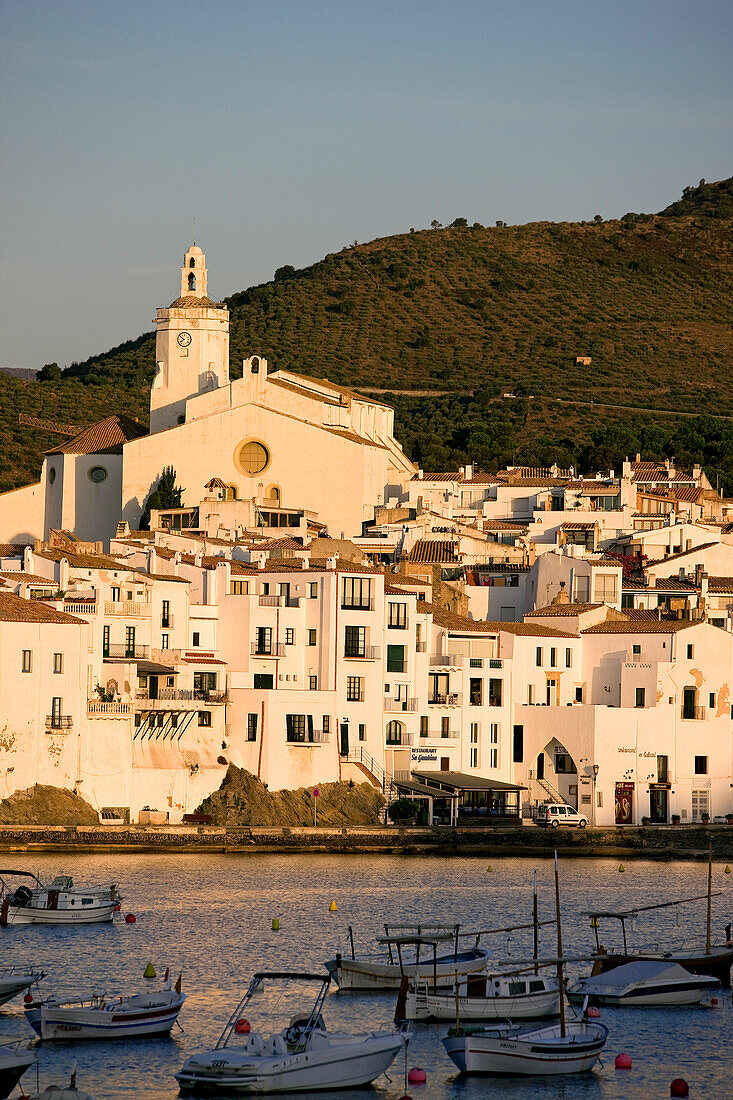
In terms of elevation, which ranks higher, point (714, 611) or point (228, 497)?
point (228, 497)

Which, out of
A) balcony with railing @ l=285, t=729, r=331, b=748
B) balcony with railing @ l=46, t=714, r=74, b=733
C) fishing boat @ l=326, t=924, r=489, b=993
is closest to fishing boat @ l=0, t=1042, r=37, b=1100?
fishing boat @ l=326, t=924, r=489, b=993

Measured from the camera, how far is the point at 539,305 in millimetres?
154250

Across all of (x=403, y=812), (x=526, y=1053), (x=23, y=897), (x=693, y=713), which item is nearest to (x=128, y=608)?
(x=403, y=812)

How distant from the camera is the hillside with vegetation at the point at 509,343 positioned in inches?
4542

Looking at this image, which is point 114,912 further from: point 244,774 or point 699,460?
point 699,460

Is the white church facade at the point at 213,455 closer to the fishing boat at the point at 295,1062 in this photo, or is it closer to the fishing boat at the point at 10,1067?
the fishing boat at the point at 295,1062

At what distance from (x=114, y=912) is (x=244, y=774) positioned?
49.2 ft

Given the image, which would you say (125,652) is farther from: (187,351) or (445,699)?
(187,351)

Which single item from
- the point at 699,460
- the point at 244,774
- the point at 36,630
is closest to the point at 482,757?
the point at 244,774

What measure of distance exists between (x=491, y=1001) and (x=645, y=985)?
14.6 feet

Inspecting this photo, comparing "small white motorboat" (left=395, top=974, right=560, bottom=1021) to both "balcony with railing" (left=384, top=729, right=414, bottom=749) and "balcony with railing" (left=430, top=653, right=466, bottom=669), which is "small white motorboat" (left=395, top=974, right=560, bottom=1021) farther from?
"balcony with railing" (left=430, top=653, right=466, bottom=669)

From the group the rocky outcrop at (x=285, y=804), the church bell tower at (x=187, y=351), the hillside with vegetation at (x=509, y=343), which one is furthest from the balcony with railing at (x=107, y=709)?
the hillside with vegetation at (x=509, y=343)

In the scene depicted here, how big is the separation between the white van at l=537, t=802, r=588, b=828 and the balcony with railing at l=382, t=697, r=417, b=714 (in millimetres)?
5037

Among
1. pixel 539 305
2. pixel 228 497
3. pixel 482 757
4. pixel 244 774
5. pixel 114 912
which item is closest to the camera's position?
pixel 114 912
